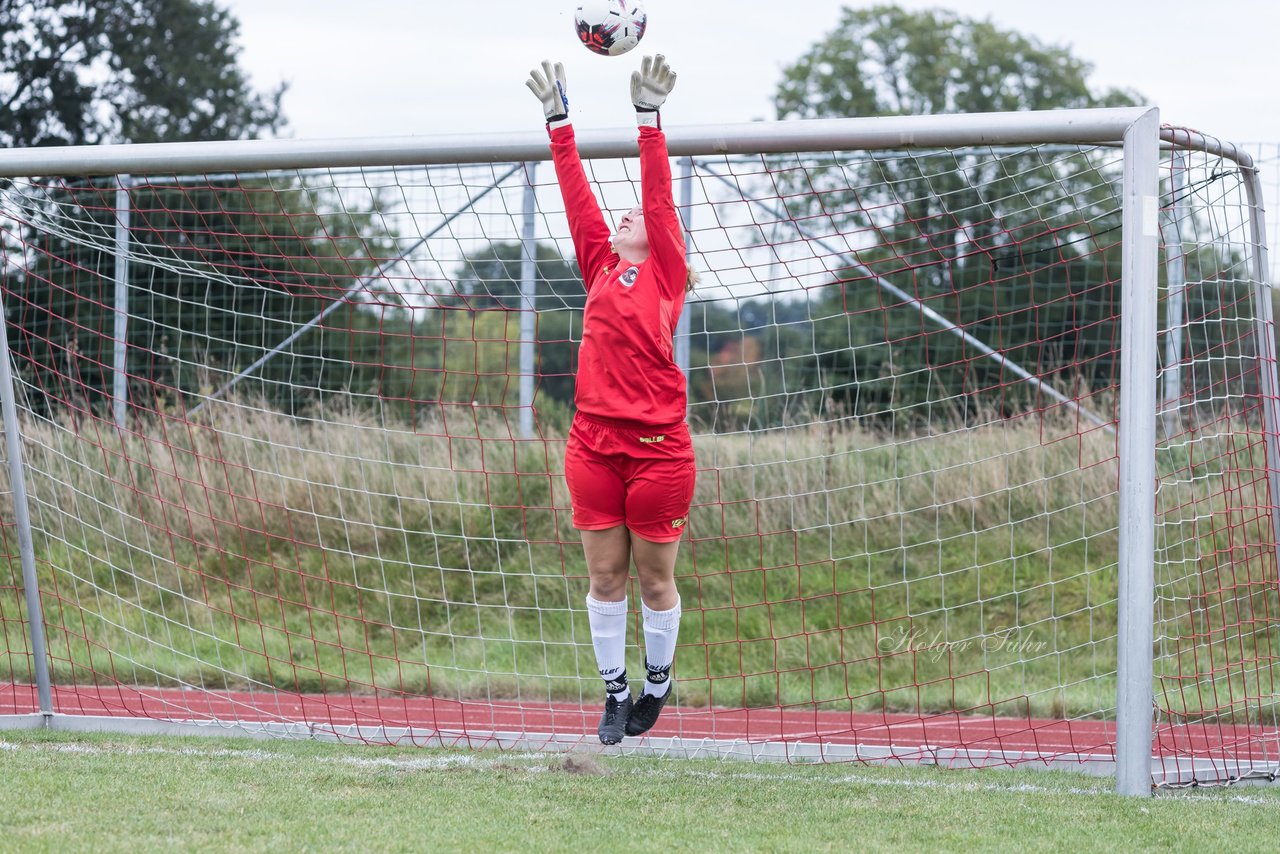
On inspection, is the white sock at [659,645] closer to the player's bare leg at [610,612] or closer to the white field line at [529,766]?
the player's bare leg at [610,612]

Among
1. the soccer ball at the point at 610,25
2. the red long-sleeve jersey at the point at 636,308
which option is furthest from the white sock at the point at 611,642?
the soccer ball at the point at 610,25

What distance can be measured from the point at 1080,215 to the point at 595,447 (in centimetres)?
1061

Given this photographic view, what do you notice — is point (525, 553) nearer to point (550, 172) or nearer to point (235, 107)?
point (550, 172)

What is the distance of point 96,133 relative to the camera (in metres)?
22.3

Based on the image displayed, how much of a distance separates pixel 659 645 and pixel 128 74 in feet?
70.5

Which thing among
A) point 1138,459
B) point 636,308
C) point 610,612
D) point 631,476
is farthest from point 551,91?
point 1138,459

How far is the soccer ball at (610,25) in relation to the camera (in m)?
4.40

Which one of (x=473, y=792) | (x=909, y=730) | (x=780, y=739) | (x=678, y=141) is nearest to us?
(x=473, y=792)

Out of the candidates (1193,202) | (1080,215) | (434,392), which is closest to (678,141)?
(1193,202)

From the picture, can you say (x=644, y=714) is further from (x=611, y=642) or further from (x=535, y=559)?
(x=535, y=559)

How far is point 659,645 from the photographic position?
4.77 metres

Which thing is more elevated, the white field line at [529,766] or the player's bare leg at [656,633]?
the player's bare leg at [656,633]

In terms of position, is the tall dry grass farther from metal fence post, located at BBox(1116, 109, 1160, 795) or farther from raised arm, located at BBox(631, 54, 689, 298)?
raised arm, located at BBox(631, 54, 689, 298)

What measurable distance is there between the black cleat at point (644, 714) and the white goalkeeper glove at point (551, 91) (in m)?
2.24
